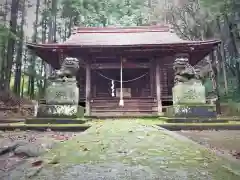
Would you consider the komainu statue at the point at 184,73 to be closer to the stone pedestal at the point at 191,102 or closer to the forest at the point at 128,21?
the stone pedestal at the point at 191,102

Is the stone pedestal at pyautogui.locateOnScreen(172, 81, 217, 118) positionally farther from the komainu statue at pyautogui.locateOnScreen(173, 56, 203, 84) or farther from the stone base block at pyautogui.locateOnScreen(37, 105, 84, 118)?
the stone base block at pyautogui.locateOnScreen(37, 105, 84, 118)

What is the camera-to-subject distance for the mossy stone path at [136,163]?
79.6 inches

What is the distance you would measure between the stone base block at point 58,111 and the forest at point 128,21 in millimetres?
9212

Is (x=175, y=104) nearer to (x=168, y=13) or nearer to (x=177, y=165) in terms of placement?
(x=177, y=165)

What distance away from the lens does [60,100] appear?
24.7ft

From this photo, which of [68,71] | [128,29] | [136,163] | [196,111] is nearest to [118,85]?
[128,29]

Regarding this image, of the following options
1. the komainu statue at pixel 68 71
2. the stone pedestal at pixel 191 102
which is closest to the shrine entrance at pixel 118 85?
the komainu statue at pixel 68 71

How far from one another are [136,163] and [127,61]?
37.1 ft

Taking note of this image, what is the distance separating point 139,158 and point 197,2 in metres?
16.1

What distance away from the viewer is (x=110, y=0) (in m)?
22.6

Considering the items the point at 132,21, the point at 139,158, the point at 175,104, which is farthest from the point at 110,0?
the point at 139,158

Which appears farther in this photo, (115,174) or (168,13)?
(168,13)

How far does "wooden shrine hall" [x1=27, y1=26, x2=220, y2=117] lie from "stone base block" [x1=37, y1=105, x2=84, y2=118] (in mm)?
3303

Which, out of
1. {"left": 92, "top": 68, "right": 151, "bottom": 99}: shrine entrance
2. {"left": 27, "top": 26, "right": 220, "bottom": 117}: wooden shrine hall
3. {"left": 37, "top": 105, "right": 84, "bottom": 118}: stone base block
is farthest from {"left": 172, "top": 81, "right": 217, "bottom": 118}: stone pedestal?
{"left": 92, "top": 68, "right": 151, "bottom": 99}: shrine entrance
